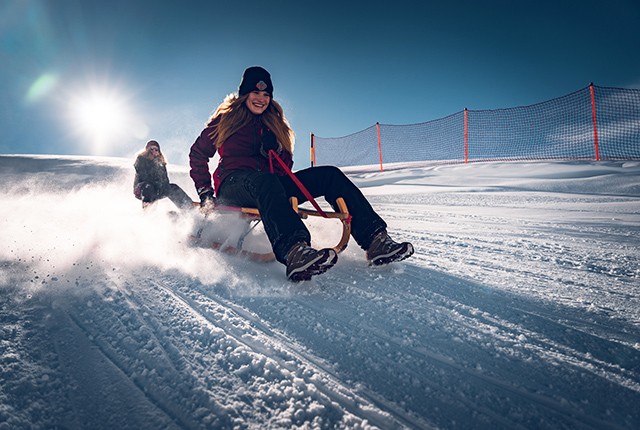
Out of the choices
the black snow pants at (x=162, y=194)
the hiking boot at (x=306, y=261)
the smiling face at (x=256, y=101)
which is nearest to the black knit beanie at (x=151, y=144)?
the black snow pants at (x=162, y=194)

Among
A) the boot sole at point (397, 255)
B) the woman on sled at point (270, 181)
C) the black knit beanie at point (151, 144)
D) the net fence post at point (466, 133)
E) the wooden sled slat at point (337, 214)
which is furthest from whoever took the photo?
the net fence post at point (466, 133)

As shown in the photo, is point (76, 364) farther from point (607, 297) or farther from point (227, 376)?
point (607, 297)

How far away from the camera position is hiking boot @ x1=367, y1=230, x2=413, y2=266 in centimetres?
193

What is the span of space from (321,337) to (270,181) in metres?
1.11

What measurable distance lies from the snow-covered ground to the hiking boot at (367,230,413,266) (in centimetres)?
9

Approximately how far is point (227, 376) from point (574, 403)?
97 centimetres

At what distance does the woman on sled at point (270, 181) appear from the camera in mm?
1754

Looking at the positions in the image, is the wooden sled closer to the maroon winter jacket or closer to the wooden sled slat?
the wooden sled slat

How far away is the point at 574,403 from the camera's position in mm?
864

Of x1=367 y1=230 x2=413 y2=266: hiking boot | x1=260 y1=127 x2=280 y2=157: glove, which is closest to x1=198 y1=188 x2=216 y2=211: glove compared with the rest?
x1=260 y1=127 x2=280 y2=157: glove

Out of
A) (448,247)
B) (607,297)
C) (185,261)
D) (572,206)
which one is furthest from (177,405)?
(572,206)

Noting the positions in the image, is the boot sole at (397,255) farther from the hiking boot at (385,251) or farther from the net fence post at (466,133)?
the net fence post at (466,133)

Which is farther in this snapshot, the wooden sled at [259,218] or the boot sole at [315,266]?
the wooden sled at [259,218]

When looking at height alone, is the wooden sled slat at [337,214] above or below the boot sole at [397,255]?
above
